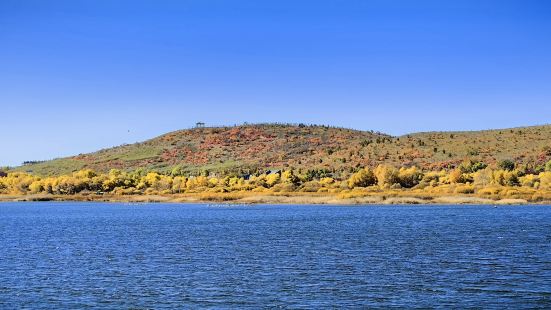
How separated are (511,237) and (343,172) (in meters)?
93.0

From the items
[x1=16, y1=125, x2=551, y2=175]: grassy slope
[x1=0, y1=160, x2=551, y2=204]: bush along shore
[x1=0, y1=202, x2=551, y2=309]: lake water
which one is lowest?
[x1=0, y1=202, x2=551, y2=309]: lake water

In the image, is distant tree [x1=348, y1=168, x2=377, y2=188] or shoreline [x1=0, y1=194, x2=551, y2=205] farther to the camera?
distant tree [x1=348, y1=168, x2=377, y2=188]

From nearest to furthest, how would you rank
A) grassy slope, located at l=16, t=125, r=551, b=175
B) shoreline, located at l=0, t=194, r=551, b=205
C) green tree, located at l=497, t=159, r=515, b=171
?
1. shoreline, located at l=0, t=194, r=551, b=205
2. green tree, located at l=497, t=159, r=515, b=171
3. grassy slope, located at l=16, t=125, r=551, b=175

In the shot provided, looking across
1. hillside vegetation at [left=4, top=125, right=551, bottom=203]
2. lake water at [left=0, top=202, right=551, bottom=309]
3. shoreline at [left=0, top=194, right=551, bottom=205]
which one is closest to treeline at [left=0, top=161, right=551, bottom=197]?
hillside vegetation at [left=4, top=125, right=551, bottom=203]

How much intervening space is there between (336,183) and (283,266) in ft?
283

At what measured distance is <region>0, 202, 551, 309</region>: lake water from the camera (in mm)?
25609

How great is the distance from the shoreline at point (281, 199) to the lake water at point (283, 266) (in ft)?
110

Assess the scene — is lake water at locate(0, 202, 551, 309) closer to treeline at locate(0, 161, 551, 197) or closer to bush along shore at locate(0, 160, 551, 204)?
bush along shore at locate(0, 160, 551, 204)

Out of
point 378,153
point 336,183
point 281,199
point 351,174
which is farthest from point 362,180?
point 378,153

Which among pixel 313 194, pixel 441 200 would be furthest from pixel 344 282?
pixel 313 194

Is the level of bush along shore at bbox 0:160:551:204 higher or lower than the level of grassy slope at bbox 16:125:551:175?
lower

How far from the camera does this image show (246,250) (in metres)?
40.8

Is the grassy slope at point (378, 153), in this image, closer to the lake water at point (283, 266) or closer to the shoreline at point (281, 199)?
the shoreline at point (281, 199)

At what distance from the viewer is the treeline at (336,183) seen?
102 metres
